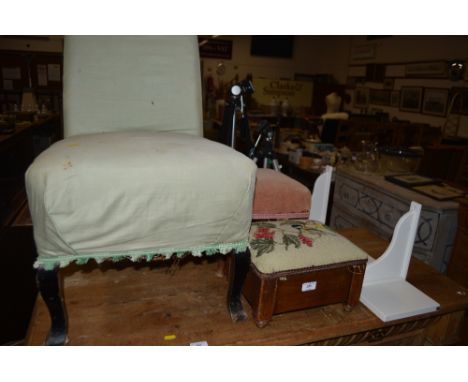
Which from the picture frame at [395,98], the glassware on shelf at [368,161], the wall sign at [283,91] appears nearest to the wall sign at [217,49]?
the wall sign at [283,91]

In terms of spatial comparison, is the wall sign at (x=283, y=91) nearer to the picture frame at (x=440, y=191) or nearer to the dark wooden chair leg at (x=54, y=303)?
the picture frame at (x=440, y=191)

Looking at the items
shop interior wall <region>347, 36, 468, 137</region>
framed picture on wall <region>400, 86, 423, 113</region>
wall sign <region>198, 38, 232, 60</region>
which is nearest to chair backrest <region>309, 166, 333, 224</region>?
shop interior wall <region>347, 36, 468, 137</region>

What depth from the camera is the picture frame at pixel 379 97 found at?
16.0 ft

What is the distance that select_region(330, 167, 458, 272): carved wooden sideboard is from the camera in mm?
1563

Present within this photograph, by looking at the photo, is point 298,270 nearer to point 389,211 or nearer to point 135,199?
point 135,199

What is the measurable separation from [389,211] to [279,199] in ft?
2.70

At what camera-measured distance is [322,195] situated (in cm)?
145

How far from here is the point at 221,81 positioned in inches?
227

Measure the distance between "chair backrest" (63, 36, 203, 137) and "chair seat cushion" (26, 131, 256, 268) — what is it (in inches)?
10.6

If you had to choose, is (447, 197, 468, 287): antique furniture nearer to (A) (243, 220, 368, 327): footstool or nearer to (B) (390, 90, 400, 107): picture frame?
(A) (243, 220, 368, 327): footstool

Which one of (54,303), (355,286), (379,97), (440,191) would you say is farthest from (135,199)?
(379,97)

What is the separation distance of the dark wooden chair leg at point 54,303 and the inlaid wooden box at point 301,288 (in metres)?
0.47
